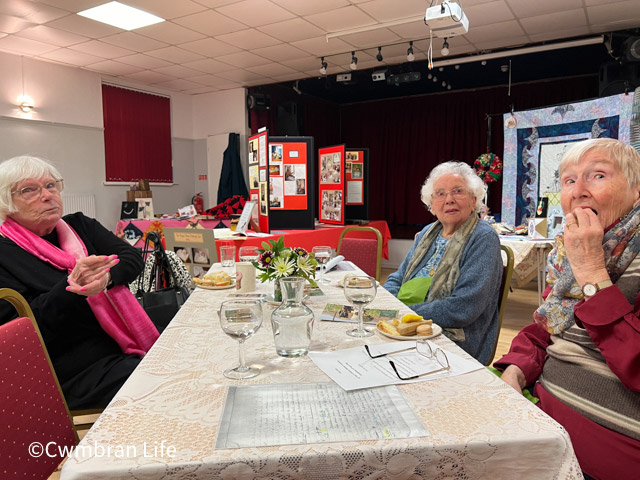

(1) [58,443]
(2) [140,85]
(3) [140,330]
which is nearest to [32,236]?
(3) [140,330]

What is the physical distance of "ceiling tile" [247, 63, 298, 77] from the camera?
688cm

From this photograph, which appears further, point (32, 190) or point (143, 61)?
point (143, 61)

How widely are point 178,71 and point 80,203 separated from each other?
258 cm

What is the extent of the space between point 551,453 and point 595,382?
0.47 metres

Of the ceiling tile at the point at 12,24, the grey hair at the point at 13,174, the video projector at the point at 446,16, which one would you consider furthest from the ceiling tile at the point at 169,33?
the grey hair at the point at 13,174

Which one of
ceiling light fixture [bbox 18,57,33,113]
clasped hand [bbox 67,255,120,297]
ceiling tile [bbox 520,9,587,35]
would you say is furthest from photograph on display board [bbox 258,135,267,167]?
ceiling light fixture [bbox 18,57,33,113]

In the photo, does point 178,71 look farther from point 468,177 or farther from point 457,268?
point 457,268

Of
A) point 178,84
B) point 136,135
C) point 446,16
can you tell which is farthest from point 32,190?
point 178,84

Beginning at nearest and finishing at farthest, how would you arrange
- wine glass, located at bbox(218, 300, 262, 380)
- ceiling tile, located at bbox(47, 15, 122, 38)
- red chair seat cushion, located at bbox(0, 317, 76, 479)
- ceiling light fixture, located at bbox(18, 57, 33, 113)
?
red chair seat cushion, located at bbox(0, 317, 76, 479)
wine glass, located at bbox(218, 300, 262, 380)
ceiling tile, located at bbox(47, 15, 122, 38)
ceiling light fixture, located at bbox(18, 57, 33, 113)

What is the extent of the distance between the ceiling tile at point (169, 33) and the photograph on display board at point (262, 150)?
2.03m

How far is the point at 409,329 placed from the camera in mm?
1309

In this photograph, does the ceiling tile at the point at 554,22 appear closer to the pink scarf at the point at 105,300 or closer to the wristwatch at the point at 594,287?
the wristwatch at the point at 594,287

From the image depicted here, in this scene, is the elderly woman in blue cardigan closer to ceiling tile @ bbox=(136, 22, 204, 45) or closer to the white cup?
the white cup

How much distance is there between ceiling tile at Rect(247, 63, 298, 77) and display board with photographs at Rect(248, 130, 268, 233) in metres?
2.84
